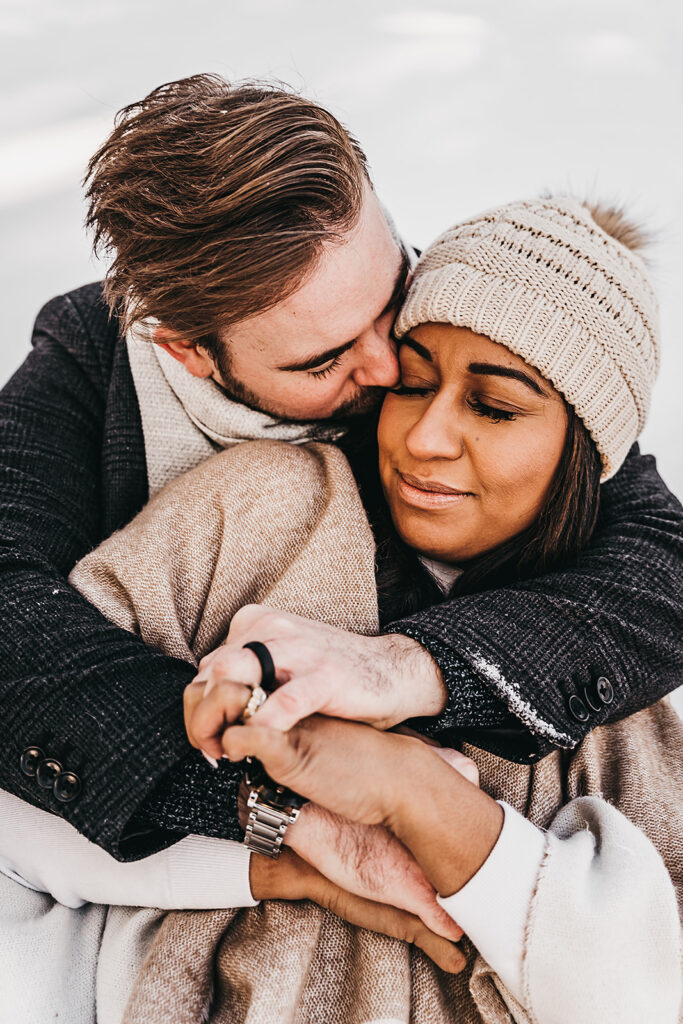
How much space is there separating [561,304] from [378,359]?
0.92 feet

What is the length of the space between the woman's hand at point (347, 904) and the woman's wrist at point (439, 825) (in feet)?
0.29

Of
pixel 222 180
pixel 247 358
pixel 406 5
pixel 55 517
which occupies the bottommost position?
pixel 55 517

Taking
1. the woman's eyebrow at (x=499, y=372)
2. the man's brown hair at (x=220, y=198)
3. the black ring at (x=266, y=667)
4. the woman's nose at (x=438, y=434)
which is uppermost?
the man's brown hair at (x=220, y=198)

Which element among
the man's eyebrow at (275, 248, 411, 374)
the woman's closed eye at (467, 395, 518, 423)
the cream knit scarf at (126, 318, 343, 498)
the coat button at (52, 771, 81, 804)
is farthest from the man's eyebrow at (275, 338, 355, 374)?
the coat button at (52, 771, 81, 804)

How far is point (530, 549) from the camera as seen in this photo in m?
1.41

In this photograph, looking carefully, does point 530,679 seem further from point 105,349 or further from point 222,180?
point 105,349

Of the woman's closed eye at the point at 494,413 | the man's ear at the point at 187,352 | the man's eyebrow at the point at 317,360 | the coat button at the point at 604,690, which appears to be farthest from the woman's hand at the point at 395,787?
the man's ear at the point at 187,352

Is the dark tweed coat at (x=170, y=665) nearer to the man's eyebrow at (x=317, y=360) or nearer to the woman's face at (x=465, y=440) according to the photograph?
the woman's face at (x=465, y=440)

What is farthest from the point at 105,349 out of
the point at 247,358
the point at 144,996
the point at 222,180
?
the point at 144,996

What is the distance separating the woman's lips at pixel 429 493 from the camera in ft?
4.36

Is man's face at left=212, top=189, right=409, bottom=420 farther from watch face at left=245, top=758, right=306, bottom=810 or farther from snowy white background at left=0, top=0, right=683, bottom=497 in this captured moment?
snowy white background at left=0, top=0, right=683, bottom=497

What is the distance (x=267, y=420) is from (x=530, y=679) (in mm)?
607

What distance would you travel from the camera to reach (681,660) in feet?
4.33

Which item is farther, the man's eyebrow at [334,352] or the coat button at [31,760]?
the man's eyebrow at [334,352]
